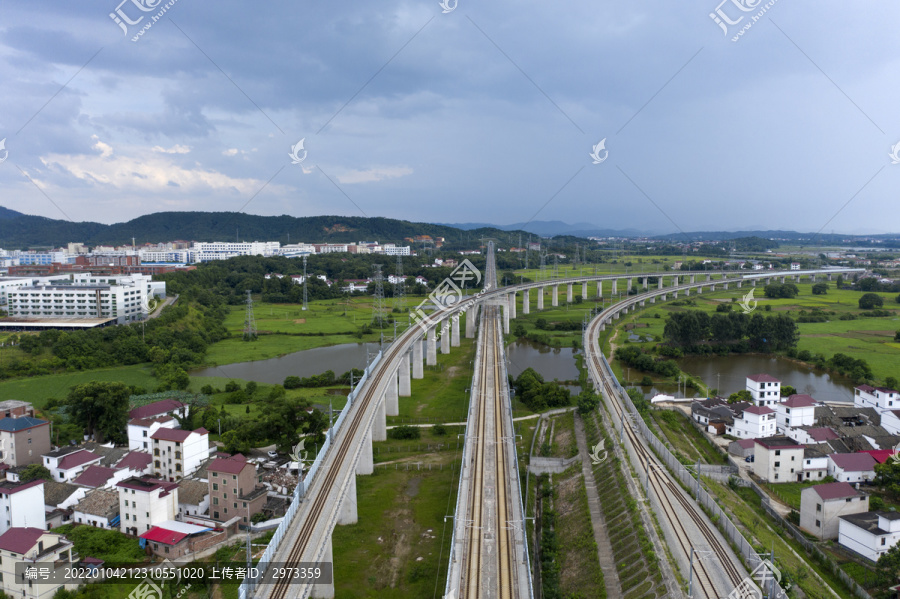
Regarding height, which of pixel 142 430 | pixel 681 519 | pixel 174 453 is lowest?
pixel 681 519

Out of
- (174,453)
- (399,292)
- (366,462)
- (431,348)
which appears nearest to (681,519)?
(366,462)

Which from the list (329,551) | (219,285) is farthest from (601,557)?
(219,285)

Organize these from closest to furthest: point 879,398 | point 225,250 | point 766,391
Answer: point 879,398
point 766,391
point 225,250

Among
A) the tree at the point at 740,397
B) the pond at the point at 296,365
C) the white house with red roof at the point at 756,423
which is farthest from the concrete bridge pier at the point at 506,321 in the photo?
the white house with red roof at the point at 756,423

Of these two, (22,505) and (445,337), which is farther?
(445,337)

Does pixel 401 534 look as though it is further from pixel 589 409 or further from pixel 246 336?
pixel 246 336

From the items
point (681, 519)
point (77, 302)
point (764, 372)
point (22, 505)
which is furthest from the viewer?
point (77, 302)

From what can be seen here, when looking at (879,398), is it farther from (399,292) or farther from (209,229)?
(209,229)

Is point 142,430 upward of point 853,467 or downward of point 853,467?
upward
